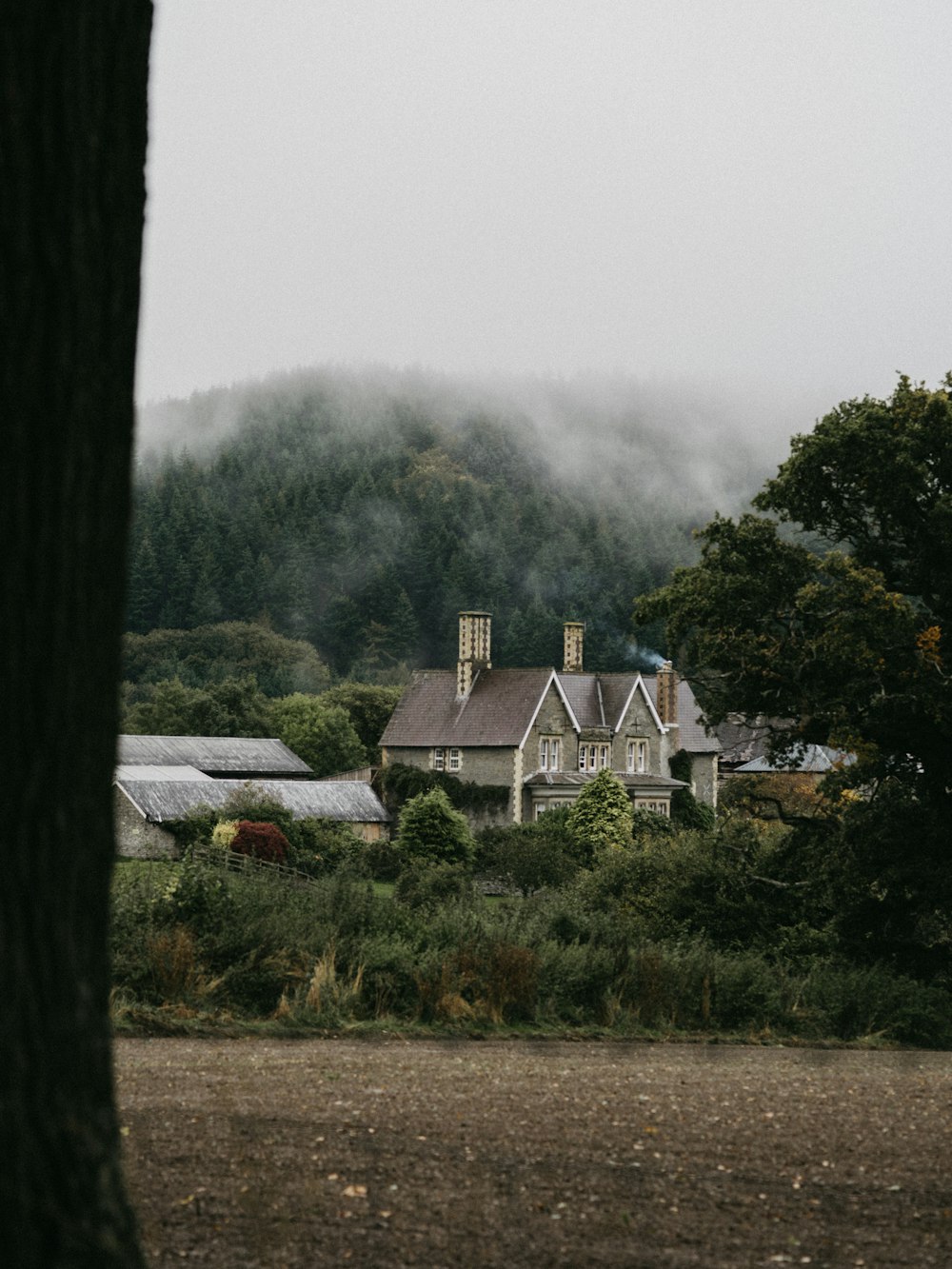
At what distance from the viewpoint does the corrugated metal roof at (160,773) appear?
55.7 meters

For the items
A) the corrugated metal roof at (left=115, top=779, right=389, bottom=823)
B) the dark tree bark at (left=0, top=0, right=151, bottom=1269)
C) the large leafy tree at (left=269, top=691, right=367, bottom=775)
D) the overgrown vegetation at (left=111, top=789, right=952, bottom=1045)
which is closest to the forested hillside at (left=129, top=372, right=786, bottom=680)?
the large leafy tree at (left=269, top=691, right=367, bottom=775)

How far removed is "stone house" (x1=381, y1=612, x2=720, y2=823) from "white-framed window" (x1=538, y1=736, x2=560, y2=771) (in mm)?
41

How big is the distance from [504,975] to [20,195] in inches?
566

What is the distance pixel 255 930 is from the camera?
1703cm

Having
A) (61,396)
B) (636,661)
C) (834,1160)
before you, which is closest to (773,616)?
(834,1160)

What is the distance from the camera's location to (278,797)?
52.1 m

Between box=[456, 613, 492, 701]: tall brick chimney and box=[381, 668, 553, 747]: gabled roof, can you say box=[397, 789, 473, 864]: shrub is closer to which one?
box=[381, 668, 553, 747]: gabled roof

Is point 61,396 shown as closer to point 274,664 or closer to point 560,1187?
point 560,1187

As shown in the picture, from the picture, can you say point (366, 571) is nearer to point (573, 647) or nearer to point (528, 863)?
point (573, 647)

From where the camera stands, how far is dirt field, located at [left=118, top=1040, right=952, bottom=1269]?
6.01 metres

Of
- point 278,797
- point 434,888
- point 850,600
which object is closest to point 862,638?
point 850,600

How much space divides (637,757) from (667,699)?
3.50 metres

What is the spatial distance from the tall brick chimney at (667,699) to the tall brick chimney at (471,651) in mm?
8099

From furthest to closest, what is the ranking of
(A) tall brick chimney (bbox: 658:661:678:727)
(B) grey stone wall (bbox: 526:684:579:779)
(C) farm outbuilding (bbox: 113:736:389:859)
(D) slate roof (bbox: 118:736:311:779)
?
(D) slate roof (bbox: 118:736:311:779) < (A) tall brick chimney (bbox: 658:661:678:727) < (B) grey stone wall (bbox: 526:684:579:779) < (C) farm outbuilding (bbox: 113:736:389:859)
